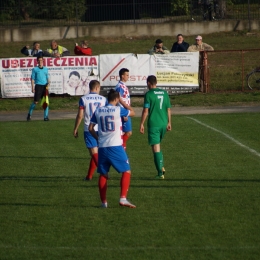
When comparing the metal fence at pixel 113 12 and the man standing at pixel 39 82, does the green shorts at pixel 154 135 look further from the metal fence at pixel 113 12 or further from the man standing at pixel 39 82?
the metal fence at pixel 113 12

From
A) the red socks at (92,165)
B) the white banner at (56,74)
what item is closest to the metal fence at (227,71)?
the white banner at (56,74)

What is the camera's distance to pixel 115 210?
1063 cm

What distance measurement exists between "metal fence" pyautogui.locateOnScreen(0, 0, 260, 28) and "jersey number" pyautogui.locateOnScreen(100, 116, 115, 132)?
95.6ft

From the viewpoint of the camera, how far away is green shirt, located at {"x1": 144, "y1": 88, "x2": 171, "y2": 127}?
1315 cm

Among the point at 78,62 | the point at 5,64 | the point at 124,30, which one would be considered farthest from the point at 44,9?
the point at 78,62

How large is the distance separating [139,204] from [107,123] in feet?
4.62

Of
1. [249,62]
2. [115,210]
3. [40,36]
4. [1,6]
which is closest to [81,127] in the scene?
[115,210]

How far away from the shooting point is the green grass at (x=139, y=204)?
28.5 ft

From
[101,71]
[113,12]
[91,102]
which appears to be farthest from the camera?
[113,12]

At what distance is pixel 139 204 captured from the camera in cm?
1102

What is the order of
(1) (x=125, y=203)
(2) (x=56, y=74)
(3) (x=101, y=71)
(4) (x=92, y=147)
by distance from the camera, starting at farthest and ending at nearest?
(3) (x=101, y=71), (2) (x=56, y=74), (4) (x=92, y=147), (1) (x=125, y=203)

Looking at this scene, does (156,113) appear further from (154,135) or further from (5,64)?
(5,64)

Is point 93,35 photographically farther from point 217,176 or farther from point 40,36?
point 217,176

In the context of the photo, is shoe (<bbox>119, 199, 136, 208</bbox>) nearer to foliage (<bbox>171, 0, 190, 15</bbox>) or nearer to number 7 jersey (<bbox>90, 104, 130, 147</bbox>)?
number 7 jersey (<bbox>90, 104, 130, 147</bbox>)
